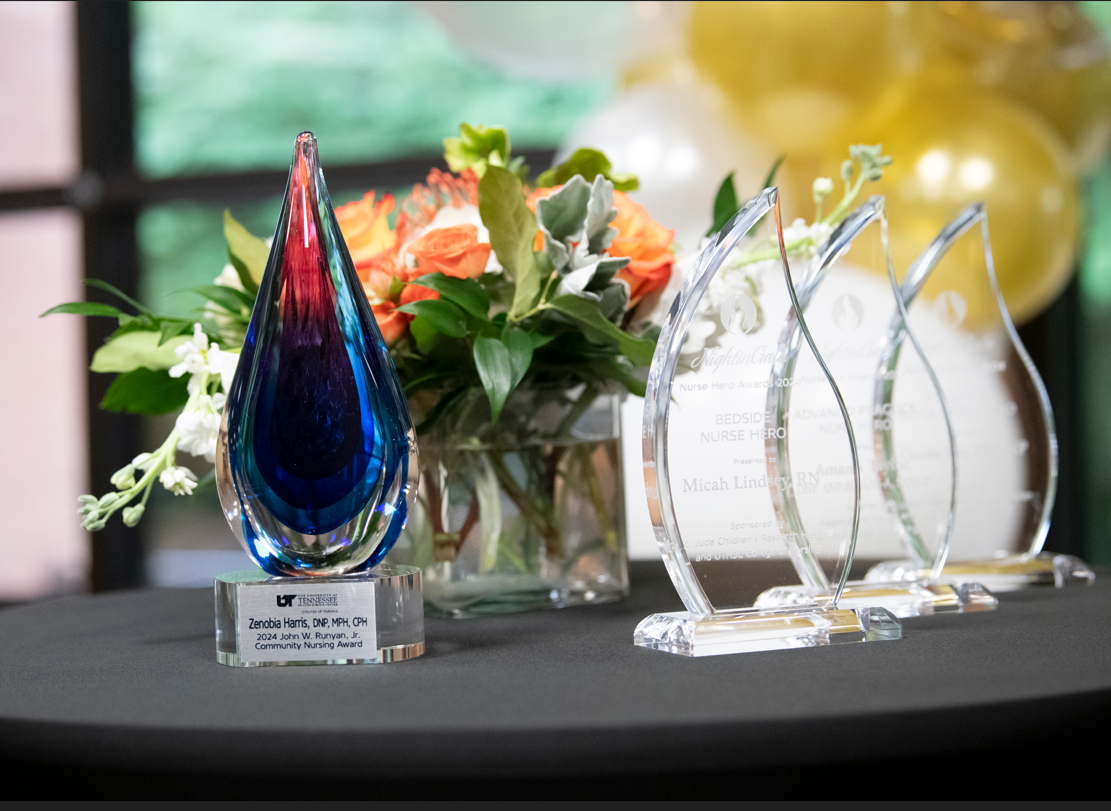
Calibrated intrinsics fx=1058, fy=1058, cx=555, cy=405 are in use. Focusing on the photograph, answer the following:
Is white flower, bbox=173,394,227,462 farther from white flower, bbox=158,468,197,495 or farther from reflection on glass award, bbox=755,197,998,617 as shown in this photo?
reflection on glass award, bbox=755,197,998,617

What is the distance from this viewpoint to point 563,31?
173 cm

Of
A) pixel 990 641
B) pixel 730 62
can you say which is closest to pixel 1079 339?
pixel 730 62

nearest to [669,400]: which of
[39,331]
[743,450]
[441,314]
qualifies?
[743,450]

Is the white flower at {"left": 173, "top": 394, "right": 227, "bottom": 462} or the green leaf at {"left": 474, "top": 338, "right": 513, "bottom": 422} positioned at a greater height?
the green leaf at {"left": 474, "top": 338, "right": 513, "bottom": 422}

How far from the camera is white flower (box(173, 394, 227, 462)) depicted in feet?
2.44

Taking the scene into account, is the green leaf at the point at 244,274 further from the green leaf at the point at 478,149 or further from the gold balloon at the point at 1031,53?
the gold balloon at the point at 1031,53

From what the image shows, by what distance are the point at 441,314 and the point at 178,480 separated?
215 mm

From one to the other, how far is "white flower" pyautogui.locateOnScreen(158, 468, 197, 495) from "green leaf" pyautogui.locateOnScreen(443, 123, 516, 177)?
34 cm

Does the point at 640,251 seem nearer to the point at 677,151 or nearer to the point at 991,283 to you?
the point at 991,283

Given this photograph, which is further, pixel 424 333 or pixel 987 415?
pixel 987 415

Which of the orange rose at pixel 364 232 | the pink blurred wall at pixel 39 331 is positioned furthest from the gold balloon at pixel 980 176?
the pink blurred wall at pixel 39 331

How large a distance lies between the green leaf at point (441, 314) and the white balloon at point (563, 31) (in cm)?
108

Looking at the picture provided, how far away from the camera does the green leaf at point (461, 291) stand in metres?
0.75

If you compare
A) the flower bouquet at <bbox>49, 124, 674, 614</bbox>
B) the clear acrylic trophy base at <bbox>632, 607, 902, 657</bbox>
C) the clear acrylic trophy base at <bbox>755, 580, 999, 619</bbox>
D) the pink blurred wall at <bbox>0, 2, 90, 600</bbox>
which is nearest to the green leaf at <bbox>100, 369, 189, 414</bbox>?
the flower bouquet at <bbox>49, 124, 674, 614</bbox>
